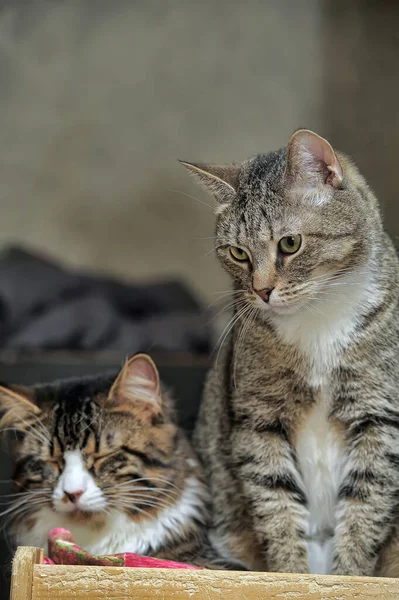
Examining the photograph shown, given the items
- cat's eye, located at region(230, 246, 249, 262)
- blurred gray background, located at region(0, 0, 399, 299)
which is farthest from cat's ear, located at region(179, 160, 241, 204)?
blurred gray background, located at region(0, 0, 399, 299)

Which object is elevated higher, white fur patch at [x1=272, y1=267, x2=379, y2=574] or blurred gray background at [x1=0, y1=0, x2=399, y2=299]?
blurred gray background at [x1=0, y1=0, x2=399, y2=299]

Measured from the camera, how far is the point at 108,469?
1870 millimetres

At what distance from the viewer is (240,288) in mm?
1855

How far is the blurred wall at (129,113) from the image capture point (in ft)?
13.1

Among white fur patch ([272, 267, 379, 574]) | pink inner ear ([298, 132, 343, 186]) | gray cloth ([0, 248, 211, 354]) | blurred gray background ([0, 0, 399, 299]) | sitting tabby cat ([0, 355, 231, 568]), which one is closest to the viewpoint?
pink inner ear ([298, 132, 343, 186])

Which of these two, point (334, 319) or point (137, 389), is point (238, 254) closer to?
point (334, 319)

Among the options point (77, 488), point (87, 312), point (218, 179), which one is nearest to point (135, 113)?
point (87, 312)

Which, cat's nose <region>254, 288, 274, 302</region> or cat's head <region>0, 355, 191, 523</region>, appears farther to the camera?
cat's head <region>0, 355, 191, 523</region>

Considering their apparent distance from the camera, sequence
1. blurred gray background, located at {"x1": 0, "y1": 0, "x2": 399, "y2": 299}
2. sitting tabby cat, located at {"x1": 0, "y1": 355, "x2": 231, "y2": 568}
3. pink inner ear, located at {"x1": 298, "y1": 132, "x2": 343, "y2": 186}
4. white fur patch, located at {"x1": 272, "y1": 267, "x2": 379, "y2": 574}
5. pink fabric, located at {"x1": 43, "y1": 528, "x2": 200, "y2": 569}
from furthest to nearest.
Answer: blurred gray background, located at {"x1": 0, "y1": 0, "x2": 399, "y2": 299} < sitting tabby cat, located at {"x1": 0, "y1": 355, "x2": 231, "y2": 568} < white fur patch, located at {"x1": 272, "y1": 267, "x2": 379, "y2": 574} < pink inner ear, located at {"x1": 298, "y1": 132, "x2": 343, "y2": 186} < pink fabric, located at {"x1": 43, "y1": 528, "x2": 200, "y2": 569}

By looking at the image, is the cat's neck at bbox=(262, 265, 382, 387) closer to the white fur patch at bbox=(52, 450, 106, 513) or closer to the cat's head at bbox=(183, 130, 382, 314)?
the cat's head at bbox=(183, 130, 382, 314)

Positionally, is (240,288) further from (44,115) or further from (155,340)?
(44,115)

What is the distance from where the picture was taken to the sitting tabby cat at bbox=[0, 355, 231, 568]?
187 centimetres

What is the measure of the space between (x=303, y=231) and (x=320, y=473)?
579 millimetres

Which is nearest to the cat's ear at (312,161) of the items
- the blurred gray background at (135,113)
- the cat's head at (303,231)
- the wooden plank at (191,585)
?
the cat's head at (303,231)
